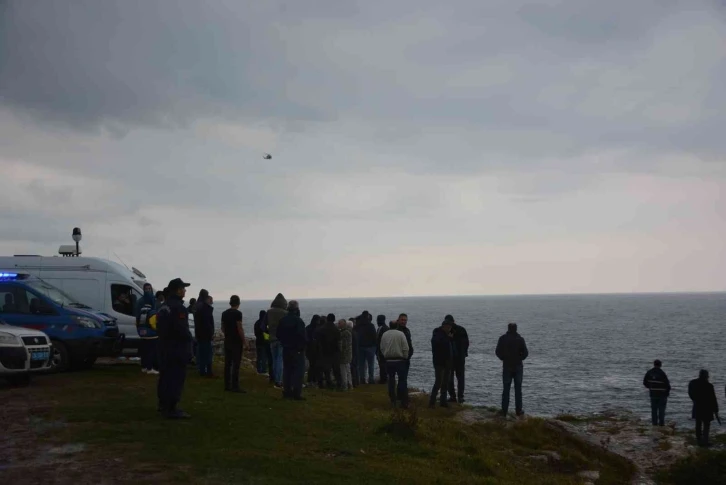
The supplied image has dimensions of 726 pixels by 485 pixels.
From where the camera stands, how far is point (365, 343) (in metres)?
21.4

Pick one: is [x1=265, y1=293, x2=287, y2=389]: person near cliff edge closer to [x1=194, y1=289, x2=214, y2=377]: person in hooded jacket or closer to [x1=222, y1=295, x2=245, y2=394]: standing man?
[x1=194, y1=289, x2=214, y2=377]: person in hooded jacket

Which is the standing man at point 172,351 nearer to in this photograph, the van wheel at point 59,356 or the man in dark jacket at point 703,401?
the van wheel at point 59,356

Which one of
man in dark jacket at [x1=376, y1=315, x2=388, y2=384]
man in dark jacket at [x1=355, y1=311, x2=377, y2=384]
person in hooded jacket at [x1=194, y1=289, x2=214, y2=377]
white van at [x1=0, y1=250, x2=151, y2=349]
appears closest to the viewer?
person in hooded jacket at [x1=194, y1=289, x2=214, y2=377]

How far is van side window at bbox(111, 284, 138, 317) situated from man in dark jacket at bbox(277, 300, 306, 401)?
7109 mm

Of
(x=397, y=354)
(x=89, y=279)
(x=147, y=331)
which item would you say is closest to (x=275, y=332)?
(x=147, y=331)

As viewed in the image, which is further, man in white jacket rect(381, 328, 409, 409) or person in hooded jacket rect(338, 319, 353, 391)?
person in hooded jacket rect(338, 319, 353, 391)

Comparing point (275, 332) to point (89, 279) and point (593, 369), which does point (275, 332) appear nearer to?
point (89, 279)

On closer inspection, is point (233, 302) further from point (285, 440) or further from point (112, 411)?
point (285, 440)

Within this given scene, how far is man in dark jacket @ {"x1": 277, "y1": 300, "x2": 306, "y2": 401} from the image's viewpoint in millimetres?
14750

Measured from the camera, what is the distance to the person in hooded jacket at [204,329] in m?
16.7

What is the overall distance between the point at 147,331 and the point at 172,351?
18.7 feet

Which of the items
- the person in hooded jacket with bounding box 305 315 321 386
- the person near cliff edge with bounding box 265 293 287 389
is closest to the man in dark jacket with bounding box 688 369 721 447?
the person in hooded jacket with bounding box 305 315 321 386

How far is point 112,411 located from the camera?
11.8 metres

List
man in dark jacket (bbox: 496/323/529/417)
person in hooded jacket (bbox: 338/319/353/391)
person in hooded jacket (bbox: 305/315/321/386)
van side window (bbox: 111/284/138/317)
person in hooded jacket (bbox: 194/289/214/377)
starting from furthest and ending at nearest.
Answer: person in hooded jacket (bbox: 305/315/321/386), van side window (bbox: 111/284/138/317), person in hooded jacket (bbox: 338/319/353/391), man in dark jacket (bbox: 496/323/529/417), person in hooded jacket (bbox: 194/289/214/377)
